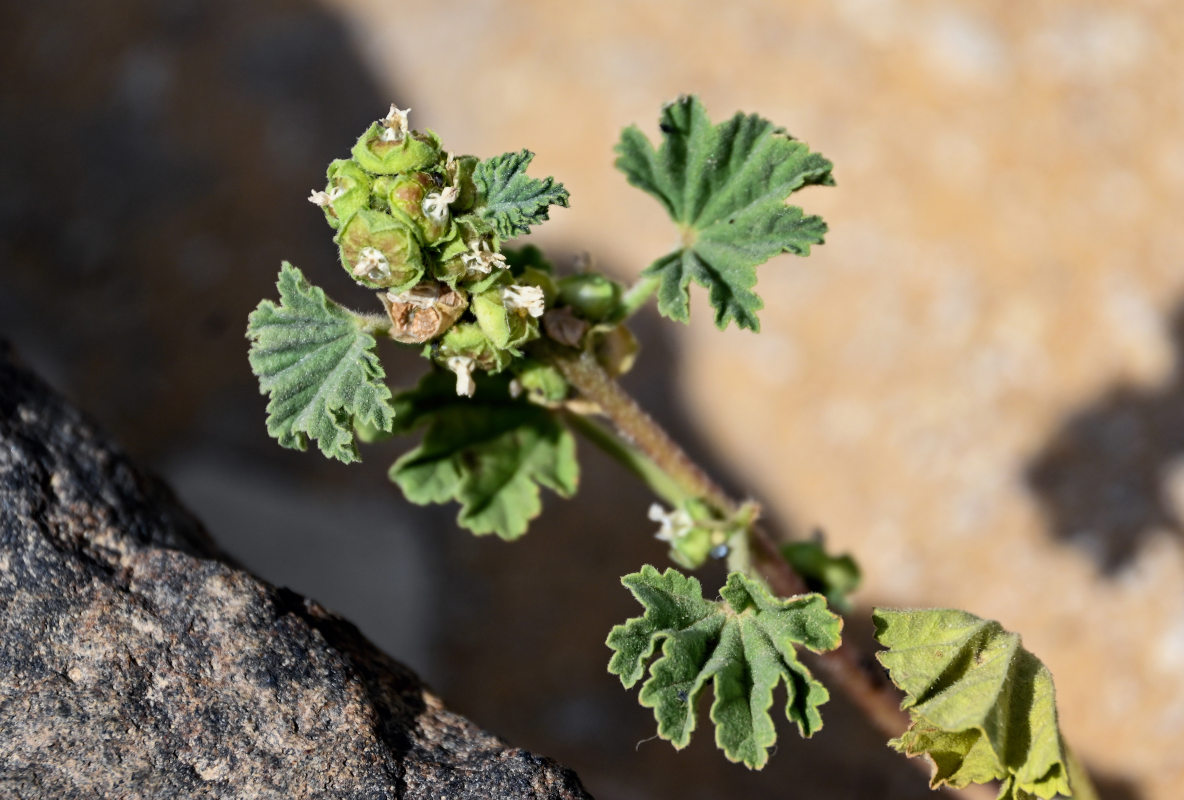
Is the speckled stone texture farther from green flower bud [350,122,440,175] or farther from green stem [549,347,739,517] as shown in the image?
green flower bud [350,122,440,175]

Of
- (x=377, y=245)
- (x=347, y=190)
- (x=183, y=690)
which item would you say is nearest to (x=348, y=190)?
(x=347, y=190)

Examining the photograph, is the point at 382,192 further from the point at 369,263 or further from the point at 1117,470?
the point at 1117,470

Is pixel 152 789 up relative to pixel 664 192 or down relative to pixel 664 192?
down

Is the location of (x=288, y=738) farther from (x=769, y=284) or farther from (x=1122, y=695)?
(x=769, y=284)

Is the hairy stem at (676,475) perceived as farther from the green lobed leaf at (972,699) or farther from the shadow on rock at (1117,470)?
the shadow on rock at (1117,470)

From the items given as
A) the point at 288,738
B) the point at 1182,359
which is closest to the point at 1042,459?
the point at 1182,359

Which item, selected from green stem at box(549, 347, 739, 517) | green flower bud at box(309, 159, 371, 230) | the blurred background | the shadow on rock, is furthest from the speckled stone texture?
the shadow on rock

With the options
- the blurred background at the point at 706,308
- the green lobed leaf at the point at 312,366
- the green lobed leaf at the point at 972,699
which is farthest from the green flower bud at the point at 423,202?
the blurred background at the point at 706,308
